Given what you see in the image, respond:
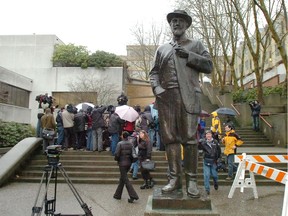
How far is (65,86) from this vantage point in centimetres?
3516

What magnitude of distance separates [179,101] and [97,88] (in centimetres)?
2831

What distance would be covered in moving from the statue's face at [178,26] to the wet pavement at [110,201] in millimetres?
4193

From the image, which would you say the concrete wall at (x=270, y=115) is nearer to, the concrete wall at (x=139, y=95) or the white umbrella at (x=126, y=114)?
the concrete wall at (x=139, y=95)

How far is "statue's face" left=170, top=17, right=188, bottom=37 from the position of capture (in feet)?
16.1

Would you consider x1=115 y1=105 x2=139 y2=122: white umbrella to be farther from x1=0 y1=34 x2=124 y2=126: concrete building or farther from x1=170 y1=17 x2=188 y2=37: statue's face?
x1=0 y1=34 x2=124 y2=126: concrete building

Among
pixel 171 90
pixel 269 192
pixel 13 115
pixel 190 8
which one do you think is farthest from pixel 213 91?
pixel 171 90

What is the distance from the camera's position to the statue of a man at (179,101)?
4711mm

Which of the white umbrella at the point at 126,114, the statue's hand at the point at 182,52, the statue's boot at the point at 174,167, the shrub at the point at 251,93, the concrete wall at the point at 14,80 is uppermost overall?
the concrete wall at the point at 14,80

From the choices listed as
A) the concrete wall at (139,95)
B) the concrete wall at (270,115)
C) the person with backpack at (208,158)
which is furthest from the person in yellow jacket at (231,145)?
the concrete wall at (139,95)

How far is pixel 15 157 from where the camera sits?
1185cm

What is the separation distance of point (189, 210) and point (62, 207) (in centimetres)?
453

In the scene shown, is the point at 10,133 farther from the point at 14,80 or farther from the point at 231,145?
the point at 14,80

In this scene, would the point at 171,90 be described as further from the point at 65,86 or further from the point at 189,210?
the point at 65,86

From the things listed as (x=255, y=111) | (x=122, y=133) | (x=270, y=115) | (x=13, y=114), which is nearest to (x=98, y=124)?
(x=122, y=133)
